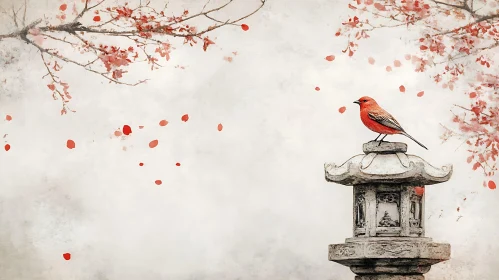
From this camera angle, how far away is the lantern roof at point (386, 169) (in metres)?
5.54

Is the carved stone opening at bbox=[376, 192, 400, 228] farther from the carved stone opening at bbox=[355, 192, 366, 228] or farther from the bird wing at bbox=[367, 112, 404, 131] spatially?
the bird wing at bbox=[367, 112, 404, 131]

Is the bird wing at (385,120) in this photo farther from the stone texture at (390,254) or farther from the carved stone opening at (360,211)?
the stone texture at (390,254)

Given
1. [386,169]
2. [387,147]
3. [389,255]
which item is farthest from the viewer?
[387,147]

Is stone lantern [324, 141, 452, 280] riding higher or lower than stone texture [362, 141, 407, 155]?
lower

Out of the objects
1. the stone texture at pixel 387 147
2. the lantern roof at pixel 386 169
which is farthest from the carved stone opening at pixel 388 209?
the stone texture at pixel 387 147

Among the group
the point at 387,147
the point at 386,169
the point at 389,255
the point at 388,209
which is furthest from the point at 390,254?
the point at 387,147

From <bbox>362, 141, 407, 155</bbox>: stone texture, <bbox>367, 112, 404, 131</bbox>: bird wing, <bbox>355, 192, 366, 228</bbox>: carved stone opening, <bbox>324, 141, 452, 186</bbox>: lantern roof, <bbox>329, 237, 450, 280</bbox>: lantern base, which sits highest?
<bbox>367, 112, 404, 131</bbox>: bird wing

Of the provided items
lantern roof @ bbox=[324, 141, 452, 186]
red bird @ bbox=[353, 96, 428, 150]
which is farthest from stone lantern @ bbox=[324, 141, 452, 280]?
red bird @ bbox=[353, 96, 428, 150]

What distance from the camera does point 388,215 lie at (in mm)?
5641

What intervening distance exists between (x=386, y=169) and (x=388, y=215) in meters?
0.31

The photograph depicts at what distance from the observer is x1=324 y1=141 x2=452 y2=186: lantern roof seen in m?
5.54

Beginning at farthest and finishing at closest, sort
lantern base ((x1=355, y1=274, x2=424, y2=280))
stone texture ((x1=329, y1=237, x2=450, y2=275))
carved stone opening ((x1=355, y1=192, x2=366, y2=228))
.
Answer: carved stone opening ((x1=355, y1=192, x2=366, y2=228)) < lantern base ((x1=355, y1=274, x2=424, y2=280)) < stone texture ((x1=329, y1=237, x2=450, y2=275))

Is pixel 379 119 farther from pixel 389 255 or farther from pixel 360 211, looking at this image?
pixel 389 255

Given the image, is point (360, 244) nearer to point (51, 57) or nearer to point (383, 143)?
point (383, 143)
